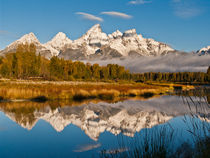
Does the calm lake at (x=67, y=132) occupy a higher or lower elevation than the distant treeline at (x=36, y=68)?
lower

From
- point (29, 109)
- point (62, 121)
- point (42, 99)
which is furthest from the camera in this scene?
point (42, 99)

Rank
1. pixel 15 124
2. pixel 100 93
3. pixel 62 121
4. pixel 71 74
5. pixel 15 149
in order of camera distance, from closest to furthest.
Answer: pixel 15 149 → pixel 15 124 → pixel 62 121 → pixel 100 93 → pixel 71 74

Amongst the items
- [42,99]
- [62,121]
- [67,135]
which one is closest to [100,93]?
[42,99]

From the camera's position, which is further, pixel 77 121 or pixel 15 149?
pixel 77 121

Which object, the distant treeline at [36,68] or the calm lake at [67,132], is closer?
the calm lake at [67,132]

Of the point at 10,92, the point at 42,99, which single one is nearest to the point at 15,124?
the point at 42,99

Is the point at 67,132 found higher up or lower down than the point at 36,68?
lower down

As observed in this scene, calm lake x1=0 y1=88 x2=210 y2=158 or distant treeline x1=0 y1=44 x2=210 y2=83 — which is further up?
distant treeline x1=0 y1=44 x2=210 y2=83

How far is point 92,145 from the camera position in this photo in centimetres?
1291

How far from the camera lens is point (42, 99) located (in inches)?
1281

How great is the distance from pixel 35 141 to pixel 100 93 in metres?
30.2

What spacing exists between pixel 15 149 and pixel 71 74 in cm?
11127

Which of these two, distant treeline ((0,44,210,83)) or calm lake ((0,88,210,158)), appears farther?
distant treeline ((0,44,210,83))

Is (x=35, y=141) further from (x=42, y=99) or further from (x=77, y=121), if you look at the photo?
(x=42, y=99)
